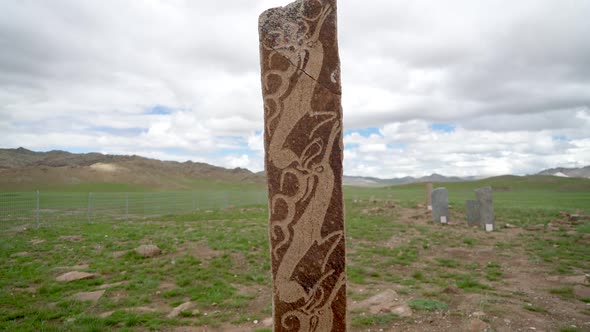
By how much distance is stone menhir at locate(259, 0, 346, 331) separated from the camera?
160 inches

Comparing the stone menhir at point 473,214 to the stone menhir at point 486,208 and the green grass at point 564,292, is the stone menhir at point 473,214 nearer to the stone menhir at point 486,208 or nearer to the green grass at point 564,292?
the stone menhir at point 486,208

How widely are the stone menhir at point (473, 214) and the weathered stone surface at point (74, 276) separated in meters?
13.4

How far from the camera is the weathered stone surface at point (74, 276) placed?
746 centimetres

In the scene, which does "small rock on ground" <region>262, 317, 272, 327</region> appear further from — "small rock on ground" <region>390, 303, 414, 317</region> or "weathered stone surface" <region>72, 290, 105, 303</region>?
"weathered stone surface" <region>72, 290, 105, 303</region>

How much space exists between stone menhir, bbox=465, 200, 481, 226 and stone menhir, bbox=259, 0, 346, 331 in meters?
12.5

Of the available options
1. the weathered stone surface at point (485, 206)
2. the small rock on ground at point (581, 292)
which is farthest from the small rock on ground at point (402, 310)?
the weathered stone surface at point (485, 206)

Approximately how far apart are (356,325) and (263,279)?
2912 millimetres

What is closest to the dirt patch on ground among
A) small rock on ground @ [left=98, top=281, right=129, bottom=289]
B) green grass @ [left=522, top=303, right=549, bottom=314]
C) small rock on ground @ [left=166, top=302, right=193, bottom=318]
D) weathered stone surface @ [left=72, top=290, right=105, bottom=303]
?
small rock on ground @ [left=98, top=281, right=129, bottom=289]

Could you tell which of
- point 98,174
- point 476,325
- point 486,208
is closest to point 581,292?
point 476,325

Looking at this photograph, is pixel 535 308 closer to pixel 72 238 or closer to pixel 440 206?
pixel 440 206

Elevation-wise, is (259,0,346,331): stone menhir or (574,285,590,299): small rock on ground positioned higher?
(259,0,346,331): stone menhir

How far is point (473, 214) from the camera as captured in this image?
14.7 m

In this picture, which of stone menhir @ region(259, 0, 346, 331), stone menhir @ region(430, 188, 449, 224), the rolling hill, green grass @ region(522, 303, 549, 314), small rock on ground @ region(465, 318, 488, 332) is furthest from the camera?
the rolling hill

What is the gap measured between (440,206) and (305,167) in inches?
527
